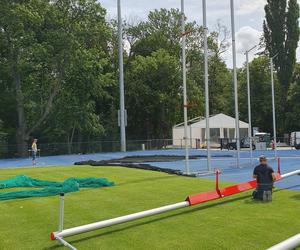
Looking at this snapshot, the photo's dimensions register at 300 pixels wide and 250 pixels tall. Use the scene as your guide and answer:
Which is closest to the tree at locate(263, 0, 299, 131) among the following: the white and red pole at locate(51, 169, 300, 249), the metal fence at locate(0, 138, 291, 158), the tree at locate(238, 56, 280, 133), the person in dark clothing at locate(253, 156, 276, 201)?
the tree at locate(238, 56, 280, 133)

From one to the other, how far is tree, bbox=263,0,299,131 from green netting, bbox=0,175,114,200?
5877 centimetres

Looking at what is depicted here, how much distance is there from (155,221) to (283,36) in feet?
221

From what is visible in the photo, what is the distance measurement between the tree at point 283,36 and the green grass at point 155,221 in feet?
198

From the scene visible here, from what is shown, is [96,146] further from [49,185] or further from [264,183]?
[264,183]

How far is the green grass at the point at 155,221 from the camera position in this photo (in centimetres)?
955

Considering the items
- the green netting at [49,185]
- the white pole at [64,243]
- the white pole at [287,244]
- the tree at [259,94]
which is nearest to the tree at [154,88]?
the tree at [259,94]

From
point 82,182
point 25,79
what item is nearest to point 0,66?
point 25,79

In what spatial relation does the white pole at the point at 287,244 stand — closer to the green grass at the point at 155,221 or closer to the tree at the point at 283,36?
the green grass at the point at 155,221

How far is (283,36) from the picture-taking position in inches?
2926

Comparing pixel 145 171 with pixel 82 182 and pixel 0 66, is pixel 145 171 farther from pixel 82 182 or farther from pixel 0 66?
pixel 0 66

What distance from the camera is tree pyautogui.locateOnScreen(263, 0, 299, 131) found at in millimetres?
73750

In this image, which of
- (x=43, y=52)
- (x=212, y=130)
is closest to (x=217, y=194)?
(x=43, y=52)

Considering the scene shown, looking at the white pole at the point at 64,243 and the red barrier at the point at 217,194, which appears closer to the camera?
the white pole at the point at 64,243

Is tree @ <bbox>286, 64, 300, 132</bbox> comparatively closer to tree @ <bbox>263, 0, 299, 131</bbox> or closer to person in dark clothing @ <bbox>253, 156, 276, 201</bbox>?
tree @ <bbox>263, 0, 299, 131</bbox>
